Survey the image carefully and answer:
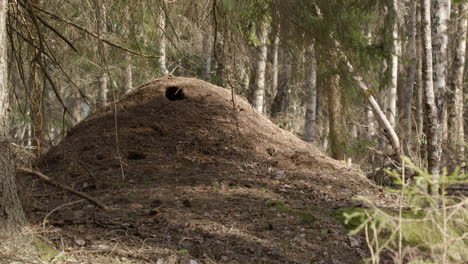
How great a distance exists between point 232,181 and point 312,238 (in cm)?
150

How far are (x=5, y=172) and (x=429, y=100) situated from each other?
4.59 meters

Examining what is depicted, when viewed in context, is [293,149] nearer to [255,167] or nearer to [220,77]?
[255,167]

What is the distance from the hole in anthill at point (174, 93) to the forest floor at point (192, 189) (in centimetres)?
2

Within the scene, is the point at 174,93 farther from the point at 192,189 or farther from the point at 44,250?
the point at 44,250

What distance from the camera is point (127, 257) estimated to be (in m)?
4.03

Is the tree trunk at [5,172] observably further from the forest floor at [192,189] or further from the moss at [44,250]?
the forest floor at [192,189]

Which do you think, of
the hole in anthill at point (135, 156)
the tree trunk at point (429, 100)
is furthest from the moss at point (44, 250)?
the tree trunk at point (429, 100)

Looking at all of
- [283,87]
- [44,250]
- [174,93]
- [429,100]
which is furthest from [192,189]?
[283,87]

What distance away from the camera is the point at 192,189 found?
5.78 meters

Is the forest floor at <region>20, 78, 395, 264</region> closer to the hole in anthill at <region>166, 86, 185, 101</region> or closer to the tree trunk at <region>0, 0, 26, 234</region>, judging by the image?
the hole in anthill at <region>166, 86, 185, 101</region>

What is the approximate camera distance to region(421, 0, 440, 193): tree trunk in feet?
19.2

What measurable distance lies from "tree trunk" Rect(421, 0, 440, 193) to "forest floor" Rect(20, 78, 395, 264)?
0.91 meters

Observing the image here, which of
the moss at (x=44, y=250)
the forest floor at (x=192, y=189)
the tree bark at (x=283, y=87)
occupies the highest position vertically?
the tree bark at (x=283, y=87)

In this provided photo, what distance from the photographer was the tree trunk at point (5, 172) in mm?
3703
